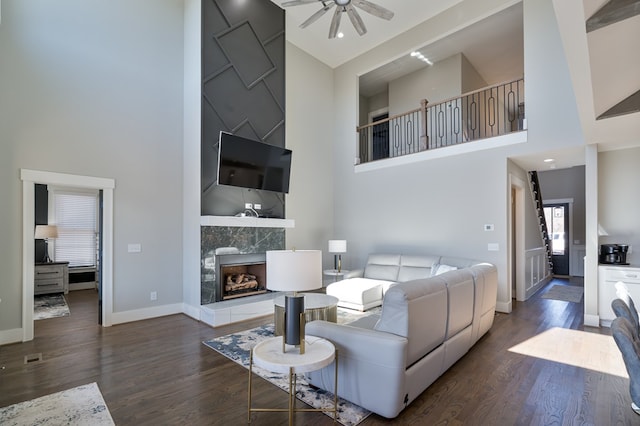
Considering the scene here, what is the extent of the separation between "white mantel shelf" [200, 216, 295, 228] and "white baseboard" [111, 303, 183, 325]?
4.84 ft

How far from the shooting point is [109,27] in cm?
456

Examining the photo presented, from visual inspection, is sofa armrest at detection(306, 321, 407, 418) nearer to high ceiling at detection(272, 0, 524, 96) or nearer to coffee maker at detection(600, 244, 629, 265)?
coffee maker at detection(600, 244, 629, 265)

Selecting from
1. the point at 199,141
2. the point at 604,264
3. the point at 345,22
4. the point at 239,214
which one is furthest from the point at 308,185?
the point at 604,264

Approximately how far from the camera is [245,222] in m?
5.34

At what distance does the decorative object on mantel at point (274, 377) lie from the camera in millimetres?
2268

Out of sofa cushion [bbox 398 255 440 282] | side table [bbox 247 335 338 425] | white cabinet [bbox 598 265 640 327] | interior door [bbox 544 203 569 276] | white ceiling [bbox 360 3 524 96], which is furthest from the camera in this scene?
interior door [bbox 544 203 569 276]

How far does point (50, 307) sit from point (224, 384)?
450cm

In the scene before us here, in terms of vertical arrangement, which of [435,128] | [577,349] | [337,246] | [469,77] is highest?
[469,77]

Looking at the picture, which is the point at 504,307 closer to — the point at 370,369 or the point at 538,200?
the point at 538,200

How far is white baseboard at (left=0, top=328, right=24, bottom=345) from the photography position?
12.0ft

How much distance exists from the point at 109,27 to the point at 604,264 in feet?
25.7

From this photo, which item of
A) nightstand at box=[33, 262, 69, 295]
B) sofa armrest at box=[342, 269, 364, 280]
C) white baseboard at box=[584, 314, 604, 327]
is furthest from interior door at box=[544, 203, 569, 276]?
nightstand at box=[33, 262, 69, 295]

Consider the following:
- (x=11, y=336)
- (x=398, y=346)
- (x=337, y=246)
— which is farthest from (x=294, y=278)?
(x=337, y=246)

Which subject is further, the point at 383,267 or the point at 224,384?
the point at 383,267
